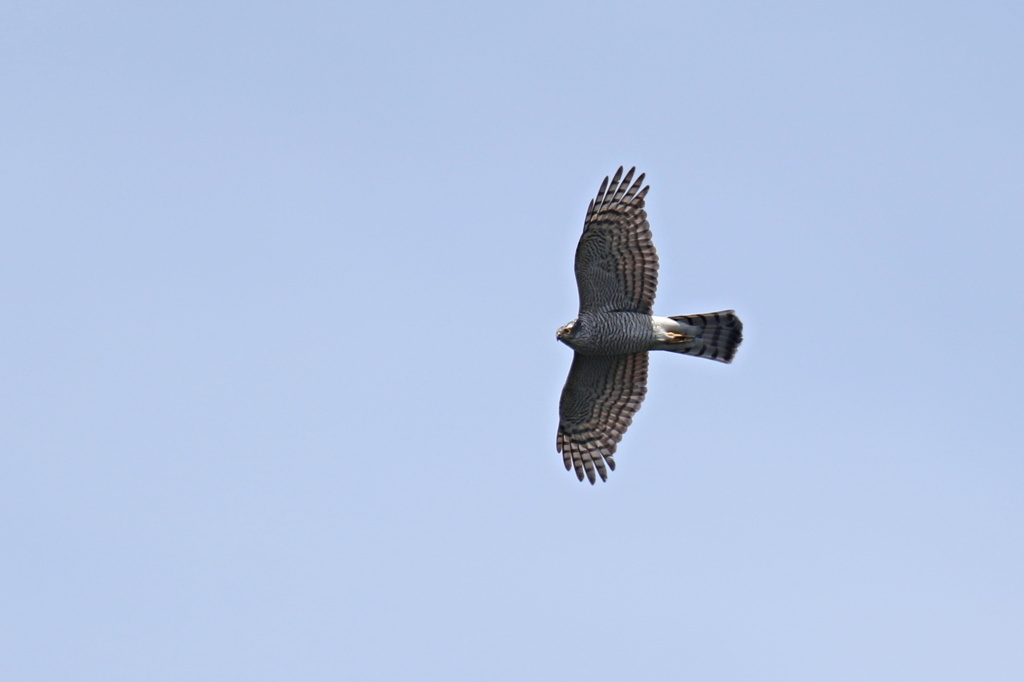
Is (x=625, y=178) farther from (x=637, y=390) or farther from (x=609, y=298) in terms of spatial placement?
(x=637, y=390)

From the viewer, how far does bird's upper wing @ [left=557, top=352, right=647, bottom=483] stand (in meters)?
25.6

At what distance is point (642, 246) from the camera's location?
2427cm

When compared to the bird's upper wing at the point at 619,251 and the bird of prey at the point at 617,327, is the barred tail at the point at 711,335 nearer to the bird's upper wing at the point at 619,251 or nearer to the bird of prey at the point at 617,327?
the bird of prey at the point at 617,327

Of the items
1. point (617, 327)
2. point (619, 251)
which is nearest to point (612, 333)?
point (617, 327)

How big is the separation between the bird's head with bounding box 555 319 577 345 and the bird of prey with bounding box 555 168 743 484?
0.02 meters

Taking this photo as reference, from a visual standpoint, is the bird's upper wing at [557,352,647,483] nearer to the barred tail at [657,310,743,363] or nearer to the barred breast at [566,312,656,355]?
the barred breast at [566,312,656,355]

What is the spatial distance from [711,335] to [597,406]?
2.04 metres

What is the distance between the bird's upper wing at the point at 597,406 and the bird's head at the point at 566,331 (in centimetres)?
63

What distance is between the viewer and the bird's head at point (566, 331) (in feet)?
81.2

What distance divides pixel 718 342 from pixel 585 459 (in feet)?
8.77

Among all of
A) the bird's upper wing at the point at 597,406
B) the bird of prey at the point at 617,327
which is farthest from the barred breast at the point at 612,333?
the bird's upper wing at the point at 597,406

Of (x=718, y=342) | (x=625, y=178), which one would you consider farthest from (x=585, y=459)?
(x=625, y=178)

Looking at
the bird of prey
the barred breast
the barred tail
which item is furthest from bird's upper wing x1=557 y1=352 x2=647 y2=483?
the barred tail

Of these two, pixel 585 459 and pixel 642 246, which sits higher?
pixel 642 246
